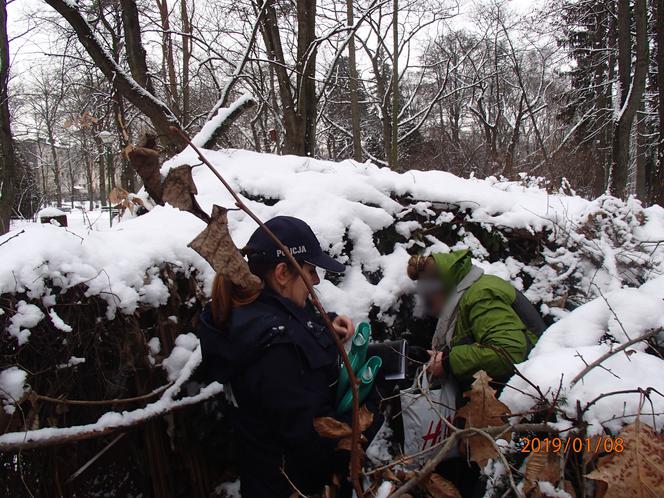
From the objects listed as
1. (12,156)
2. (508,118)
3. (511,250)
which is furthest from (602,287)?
(508,118)

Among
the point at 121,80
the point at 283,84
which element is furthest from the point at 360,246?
the point at 283,84

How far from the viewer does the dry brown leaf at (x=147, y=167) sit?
0.88 meters

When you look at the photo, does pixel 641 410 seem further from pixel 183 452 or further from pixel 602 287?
pixel 602 287

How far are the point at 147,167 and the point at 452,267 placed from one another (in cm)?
210

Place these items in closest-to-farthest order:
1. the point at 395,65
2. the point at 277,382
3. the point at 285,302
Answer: the point at 277,382, the point at 285,302, the point at 395,65

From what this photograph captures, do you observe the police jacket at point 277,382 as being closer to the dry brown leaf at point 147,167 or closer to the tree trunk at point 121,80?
the dry brown leaf at point 147,167

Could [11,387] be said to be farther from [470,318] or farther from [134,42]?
[134,42]

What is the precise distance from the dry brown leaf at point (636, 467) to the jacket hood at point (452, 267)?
180 cm

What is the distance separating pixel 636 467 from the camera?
31.2 inches

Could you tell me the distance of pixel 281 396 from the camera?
150 cm

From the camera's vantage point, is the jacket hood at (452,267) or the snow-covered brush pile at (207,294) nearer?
the snow-covered brush pile at (207,294)

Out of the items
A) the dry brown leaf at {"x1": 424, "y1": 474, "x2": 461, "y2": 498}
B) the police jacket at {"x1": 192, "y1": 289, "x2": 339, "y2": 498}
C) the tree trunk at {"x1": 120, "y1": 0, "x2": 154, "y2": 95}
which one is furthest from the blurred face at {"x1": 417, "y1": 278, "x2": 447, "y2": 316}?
the tree trunk at {"x1": 120, "y1": 0, "x2": 154, "y2": 95}

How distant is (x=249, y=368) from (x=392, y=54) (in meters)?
11.6

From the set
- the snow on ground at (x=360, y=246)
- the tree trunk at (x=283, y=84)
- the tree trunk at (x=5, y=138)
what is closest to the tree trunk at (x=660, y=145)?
the snow on ground at (x=360, y=246)
